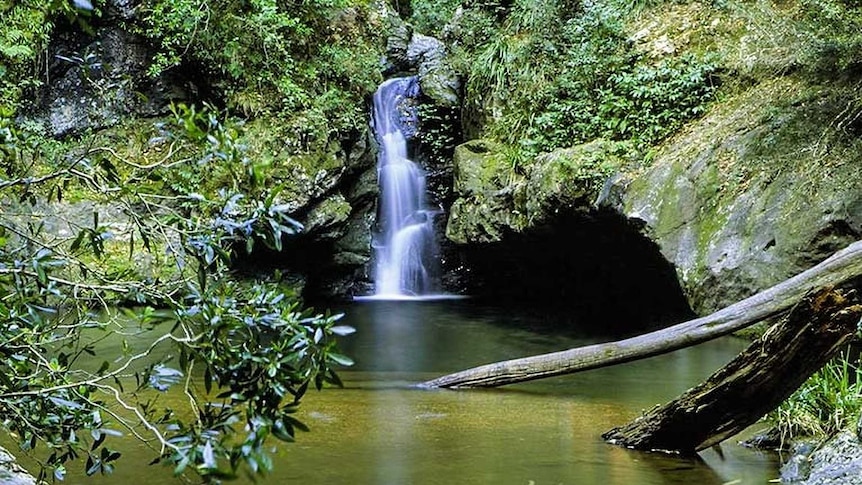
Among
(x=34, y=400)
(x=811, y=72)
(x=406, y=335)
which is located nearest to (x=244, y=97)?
(x=406, y=335)

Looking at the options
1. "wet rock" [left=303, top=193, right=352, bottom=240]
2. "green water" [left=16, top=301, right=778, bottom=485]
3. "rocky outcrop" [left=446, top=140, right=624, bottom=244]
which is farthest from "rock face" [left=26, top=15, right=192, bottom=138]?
"green water" [left=16, top=301, right=778, bottom=485]

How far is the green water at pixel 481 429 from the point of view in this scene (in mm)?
4195

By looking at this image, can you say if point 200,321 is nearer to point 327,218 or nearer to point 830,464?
point 830,464

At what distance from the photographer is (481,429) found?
204 inches

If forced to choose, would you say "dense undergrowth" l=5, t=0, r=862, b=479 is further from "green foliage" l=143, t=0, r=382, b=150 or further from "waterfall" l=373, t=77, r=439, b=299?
"waterfall" l=373, t=77, r=439, b=299

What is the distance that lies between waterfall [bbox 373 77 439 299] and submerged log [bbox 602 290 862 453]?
8.59 meters

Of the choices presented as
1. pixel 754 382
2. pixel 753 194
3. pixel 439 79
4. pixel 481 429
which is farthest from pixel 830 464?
pixel 439 79

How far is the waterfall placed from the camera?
43.7 feet

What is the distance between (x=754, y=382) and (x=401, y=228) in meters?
9.58

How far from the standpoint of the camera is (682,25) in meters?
9.85

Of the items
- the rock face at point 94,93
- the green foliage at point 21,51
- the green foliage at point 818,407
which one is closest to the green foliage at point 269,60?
the rock face at point 94,93

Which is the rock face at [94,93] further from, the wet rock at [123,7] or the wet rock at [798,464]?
the wet rock at [798,464]

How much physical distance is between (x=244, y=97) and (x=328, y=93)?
1.20 m

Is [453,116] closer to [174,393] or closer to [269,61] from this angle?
[269,61]
